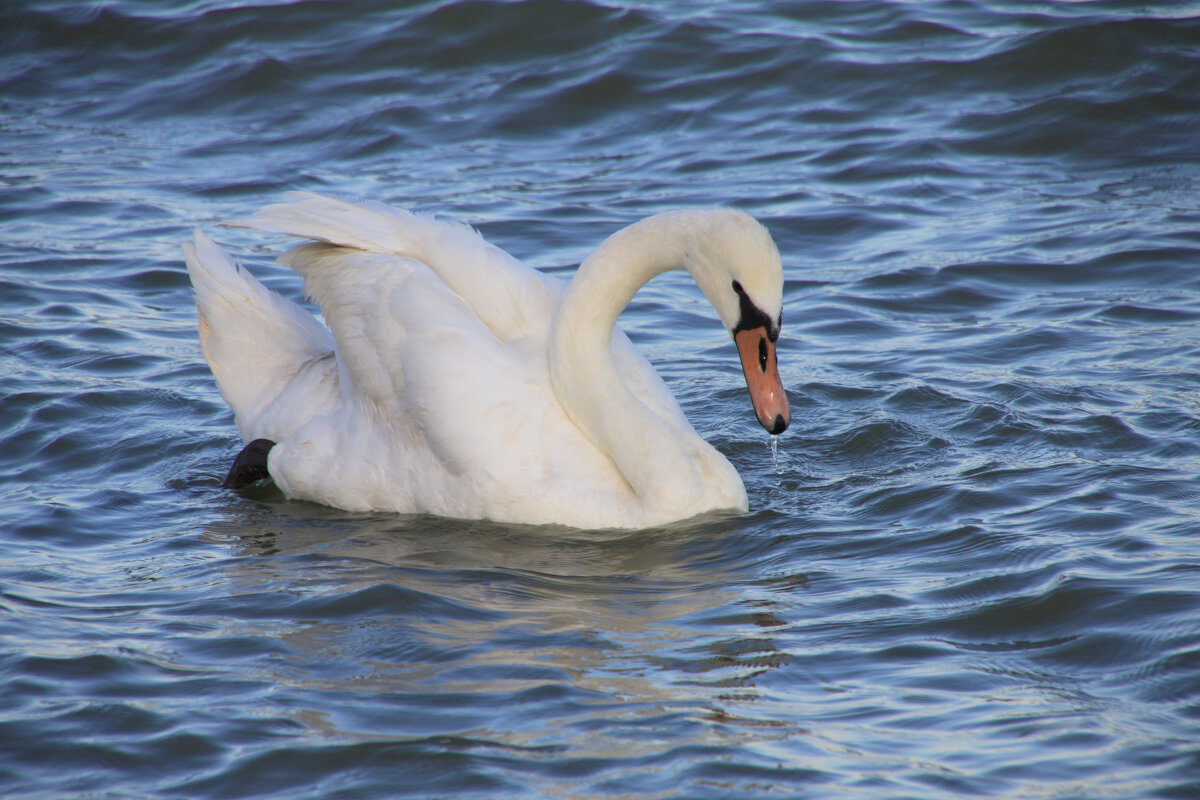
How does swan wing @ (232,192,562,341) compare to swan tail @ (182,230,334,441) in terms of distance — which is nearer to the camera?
swan wing @ (232,192,562,341)

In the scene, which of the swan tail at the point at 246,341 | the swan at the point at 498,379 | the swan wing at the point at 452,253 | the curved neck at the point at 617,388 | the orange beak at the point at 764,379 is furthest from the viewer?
the swan tail at the point at 246,341

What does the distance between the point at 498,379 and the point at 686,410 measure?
1.82 m

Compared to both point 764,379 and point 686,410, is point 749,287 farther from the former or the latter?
point 686,410

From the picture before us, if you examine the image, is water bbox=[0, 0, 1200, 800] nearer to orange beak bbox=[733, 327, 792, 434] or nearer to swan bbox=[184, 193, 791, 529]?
swan bbox=[184, 193, 791, 529]

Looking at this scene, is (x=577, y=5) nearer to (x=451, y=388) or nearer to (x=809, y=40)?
(x=809, y=40)

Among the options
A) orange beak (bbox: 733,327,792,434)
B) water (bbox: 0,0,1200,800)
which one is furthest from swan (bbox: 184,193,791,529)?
water (bbox: 0,0,1200,800)

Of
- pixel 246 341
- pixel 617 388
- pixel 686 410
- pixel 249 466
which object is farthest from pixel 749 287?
pixel 246 341

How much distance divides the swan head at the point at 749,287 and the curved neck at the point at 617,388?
0.84ft

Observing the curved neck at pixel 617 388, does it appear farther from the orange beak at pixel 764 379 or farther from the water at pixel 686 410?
the orange beak at pixel 764 379

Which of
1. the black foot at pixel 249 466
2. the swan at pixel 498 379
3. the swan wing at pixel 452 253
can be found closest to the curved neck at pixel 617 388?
the swan at pixel 498 379

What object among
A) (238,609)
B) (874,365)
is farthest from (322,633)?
(874,365)

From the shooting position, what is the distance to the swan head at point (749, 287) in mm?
5367

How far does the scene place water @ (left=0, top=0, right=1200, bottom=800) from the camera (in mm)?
4172

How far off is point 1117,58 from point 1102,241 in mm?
3318
